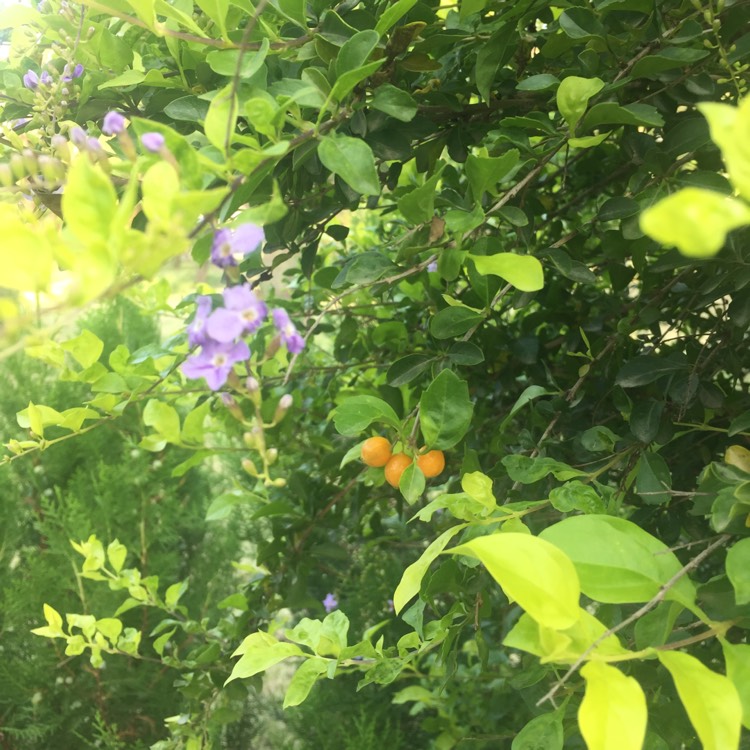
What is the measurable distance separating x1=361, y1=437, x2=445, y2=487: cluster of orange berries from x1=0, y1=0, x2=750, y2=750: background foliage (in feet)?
0.05

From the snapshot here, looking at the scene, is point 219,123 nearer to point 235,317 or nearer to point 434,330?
point 235,317

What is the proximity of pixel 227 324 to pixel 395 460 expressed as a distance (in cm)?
23

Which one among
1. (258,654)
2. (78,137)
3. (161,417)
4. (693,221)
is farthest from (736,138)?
(161,417)

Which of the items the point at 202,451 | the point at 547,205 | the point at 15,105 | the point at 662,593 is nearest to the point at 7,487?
the point at 202,451

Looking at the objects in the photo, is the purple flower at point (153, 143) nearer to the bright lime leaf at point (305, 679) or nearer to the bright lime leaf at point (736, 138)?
the bright lime leaf at point (736, 138)

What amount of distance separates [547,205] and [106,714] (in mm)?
832

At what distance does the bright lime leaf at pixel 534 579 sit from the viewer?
27 cm

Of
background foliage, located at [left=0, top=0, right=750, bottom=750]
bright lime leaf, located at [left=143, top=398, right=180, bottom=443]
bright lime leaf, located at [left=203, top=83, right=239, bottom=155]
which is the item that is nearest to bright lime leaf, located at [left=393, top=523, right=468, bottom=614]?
background foliage, located at [left=0, top=0, right=750, bottom=750]

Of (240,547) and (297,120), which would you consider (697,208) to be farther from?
(240,547)

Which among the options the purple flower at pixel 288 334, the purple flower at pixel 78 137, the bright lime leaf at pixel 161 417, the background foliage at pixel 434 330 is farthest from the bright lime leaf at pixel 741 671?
the bright lime leaf at pixel 161 417

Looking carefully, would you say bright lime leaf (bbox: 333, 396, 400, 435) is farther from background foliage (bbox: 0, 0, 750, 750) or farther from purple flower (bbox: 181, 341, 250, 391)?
purple flower (bbox: 181, 341, 250, 391)

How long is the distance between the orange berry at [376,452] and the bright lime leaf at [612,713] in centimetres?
24

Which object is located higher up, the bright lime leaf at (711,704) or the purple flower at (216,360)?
the purple flower at (216,360)

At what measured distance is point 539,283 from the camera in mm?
381
